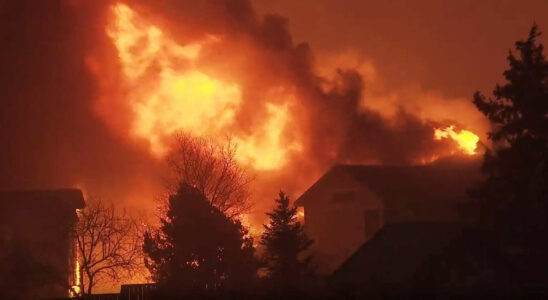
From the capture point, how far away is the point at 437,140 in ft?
218

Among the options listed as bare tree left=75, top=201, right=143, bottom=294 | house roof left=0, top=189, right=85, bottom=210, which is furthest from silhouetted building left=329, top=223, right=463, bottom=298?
house roof left=0, top=189, right=85, bottom=210

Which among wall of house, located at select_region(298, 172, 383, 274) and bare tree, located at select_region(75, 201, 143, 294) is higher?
wall of house, located at select_region(298, 172, 383, 274)

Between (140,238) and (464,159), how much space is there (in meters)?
23.8

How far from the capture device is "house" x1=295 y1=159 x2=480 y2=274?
182 feet

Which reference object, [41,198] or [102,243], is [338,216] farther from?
[102,243]

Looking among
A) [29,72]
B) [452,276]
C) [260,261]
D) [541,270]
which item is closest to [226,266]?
[260,261]

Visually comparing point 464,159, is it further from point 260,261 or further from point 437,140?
point 260,261

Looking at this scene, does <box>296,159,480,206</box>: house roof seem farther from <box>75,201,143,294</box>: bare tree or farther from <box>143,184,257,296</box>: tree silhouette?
<box>143,184,257,296</box>: tree silhouette

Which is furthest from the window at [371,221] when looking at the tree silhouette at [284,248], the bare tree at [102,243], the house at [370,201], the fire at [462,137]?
the tree silhouette at [284,248]

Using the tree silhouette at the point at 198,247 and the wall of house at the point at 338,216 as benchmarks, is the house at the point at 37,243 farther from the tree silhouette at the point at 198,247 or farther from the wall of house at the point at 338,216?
the wall of house at the point at 338,216

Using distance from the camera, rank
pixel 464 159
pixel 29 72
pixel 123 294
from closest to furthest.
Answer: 1. pixel 123 294
2. pixel 464 159
3. pixel 29 72

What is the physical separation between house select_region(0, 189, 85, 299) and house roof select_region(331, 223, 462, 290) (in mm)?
12617

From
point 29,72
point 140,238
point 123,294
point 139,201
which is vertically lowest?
point 123,294

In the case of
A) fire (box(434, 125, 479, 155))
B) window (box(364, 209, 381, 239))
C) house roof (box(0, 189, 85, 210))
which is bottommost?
window (box(364, 209, 381, 239))
